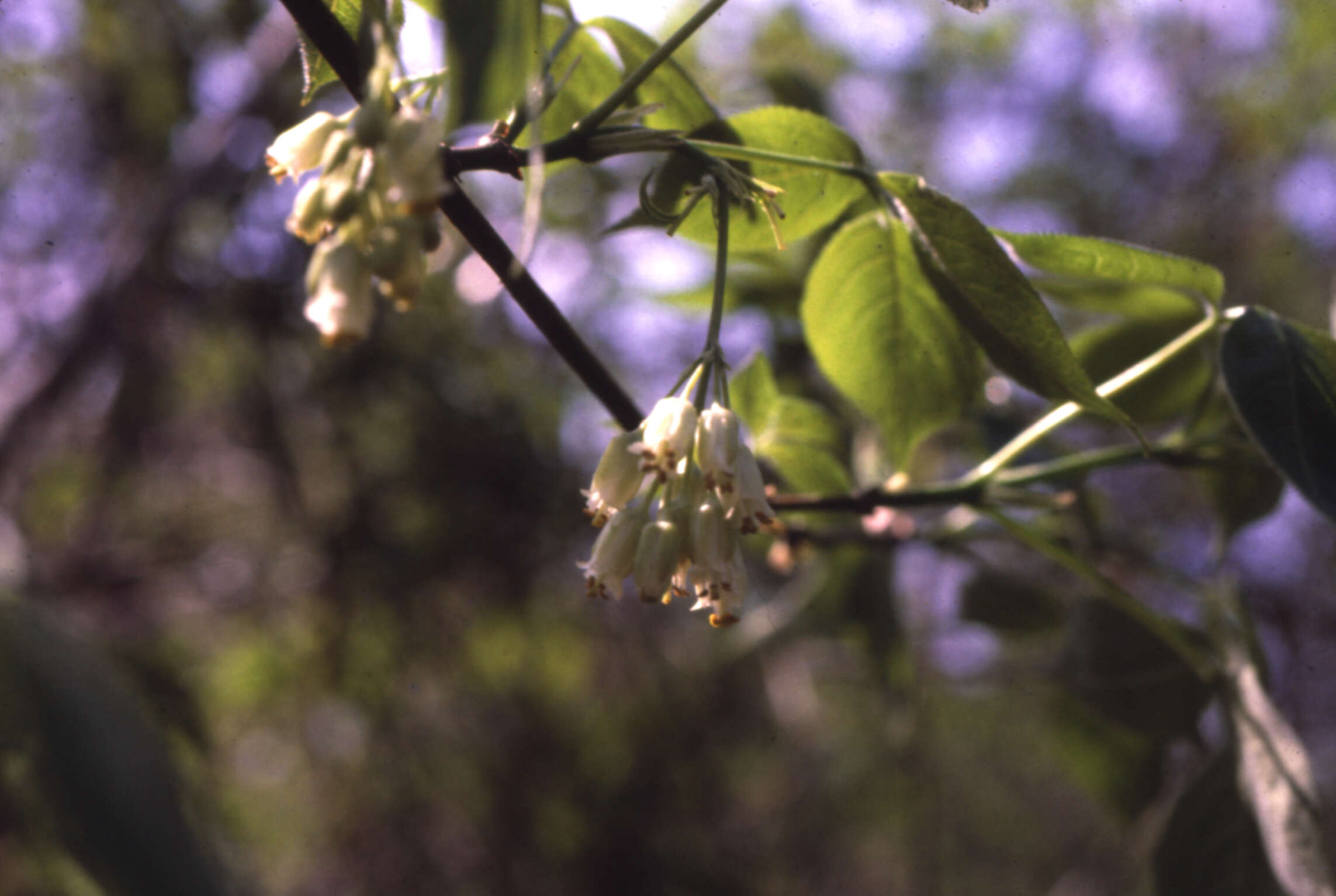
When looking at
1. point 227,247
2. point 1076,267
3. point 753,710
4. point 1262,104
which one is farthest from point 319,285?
point 1262,104

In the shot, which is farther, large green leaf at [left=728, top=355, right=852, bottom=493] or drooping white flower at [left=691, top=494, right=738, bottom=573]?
large green leaf at [left=728, top=355, right=852, bottom=493]

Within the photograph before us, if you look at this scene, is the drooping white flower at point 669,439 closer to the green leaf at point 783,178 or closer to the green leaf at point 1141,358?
the green leaf at point 783,178

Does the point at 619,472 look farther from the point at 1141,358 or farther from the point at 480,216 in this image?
the point at 1141,358

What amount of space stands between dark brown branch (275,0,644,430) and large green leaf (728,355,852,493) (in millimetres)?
558

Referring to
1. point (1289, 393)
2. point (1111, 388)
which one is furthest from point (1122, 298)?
point (1289, 393)

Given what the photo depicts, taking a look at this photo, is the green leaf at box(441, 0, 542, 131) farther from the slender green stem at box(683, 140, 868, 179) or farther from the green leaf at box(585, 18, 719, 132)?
the green leaf at box(585, 18, 719, 132)

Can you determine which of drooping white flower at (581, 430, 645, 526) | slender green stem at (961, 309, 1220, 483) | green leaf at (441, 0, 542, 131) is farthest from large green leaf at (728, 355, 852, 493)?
green leaf at (441, 0, 542, 131)

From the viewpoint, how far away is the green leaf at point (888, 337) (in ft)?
4.31

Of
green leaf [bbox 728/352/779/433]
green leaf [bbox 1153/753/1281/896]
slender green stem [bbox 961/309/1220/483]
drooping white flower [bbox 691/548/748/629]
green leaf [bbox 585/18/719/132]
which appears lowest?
green leaf [bbox 1153/753/1281/896]

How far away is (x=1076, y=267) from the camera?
1.19 metres

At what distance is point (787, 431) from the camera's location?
5.15ft

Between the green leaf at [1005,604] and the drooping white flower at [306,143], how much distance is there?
6.21 feet

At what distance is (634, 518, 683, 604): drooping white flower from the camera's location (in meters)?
0.99

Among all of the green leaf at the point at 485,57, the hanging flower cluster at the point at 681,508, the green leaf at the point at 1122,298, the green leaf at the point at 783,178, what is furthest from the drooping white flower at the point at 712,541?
the green leaf at the point at 1122,298
